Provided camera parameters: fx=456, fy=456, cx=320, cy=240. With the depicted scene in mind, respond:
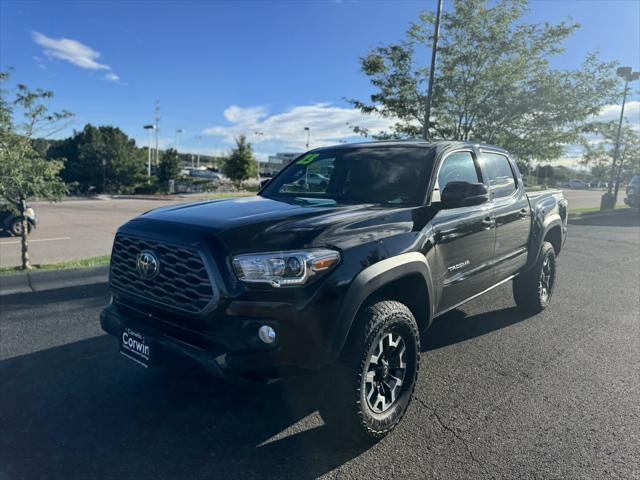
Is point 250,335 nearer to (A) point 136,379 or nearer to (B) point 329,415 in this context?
(B) point 329,415

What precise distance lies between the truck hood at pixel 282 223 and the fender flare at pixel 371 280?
174 mm

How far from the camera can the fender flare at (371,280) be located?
245cm

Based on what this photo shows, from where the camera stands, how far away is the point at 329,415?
8.49ft

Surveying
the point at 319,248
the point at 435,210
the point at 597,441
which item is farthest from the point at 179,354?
the point at 597,441

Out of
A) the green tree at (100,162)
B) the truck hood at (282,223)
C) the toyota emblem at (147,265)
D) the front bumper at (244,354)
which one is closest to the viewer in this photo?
the front bumper at (244,354)

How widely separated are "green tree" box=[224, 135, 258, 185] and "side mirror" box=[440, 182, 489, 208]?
1537 inches

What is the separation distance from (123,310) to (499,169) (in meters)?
3.78

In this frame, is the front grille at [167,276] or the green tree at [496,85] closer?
the front grille at [167,276]

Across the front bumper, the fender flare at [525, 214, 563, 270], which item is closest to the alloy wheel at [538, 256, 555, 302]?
the fender flare at [525, 214, 563, 270]

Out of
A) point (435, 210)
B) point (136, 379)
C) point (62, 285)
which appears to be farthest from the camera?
point (62, 285)

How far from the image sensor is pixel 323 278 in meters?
2.41

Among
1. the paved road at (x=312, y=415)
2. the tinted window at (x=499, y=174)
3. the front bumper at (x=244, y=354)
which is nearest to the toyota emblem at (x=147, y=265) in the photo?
the front bumper at (x=244, y=354)

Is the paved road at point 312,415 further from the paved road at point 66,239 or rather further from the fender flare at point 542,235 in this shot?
the paved road at point 66,239

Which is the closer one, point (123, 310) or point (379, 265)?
point (379, 265)
